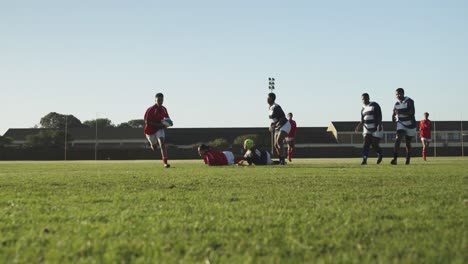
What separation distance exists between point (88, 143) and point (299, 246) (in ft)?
291

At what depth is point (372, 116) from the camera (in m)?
14.3

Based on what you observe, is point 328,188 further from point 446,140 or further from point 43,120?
point 43,120

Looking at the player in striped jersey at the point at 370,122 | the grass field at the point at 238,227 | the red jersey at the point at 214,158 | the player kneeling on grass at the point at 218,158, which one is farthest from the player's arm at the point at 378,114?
the grass field at the point at 238,227

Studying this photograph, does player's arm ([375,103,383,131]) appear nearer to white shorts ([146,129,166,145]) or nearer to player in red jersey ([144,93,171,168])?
player in red jersey ([144,93,171,168])

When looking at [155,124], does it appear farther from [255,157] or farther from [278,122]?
[278,122]

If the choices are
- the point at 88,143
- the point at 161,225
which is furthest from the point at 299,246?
the point at 88,143

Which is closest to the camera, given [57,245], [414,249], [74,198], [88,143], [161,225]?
[414,249]

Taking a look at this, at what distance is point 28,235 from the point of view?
9.57 feet

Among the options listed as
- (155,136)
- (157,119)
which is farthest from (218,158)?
(157,119)

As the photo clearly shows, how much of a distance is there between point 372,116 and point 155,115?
19.5 ft

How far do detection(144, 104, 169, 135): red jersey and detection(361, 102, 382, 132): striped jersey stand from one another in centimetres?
552

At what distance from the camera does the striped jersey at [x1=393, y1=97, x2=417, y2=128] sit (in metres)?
13.7

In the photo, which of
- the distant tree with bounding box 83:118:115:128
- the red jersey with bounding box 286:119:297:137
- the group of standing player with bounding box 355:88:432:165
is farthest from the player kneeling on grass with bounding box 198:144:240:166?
the distant tree with bounding box 83:118:115:128

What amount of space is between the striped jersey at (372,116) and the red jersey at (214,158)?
4032mm
